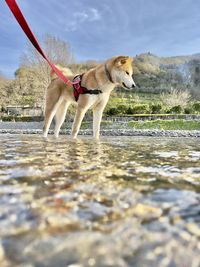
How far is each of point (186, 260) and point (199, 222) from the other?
18 cm

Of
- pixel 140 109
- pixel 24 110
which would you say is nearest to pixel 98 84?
pixel 140 109

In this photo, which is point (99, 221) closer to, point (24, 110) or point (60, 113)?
point (60, 113)

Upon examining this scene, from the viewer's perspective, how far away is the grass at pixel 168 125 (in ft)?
75.8

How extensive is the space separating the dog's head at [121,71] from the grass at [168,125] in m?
18.2

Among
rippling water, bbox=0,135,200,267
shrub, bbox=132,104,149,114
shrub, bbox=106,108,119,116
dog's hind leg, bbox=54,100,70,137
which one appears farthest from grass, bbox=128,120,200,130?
rippling water, bbox=0,135,200,267

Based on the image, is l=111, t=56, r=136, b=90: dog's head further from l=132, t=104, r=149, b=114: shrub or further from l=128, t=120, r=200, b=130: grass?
l=132, t=104, r=149, b=114: shrub

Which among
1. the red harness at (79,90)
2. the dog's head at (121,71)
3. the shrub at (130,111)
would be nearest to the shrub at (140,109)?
the shrub at (130,111)

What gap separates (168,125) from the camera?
23.7m

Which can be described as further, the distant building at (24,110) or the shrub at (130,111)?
the distant building at (24,110)

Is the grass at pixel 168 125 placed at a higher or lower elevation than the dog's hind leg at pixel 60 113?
lower

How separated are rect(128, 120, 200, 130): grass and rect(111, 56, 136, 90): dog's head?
18174 millimetres

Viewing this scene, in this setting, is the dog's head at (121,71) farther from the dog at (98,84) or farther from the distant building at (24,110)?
the distant building at (24,110)

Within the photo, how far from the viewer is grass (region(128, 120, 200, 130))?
23.1 m

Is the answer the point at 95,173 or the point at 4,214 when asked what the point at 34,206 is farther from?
the point at 95,173
